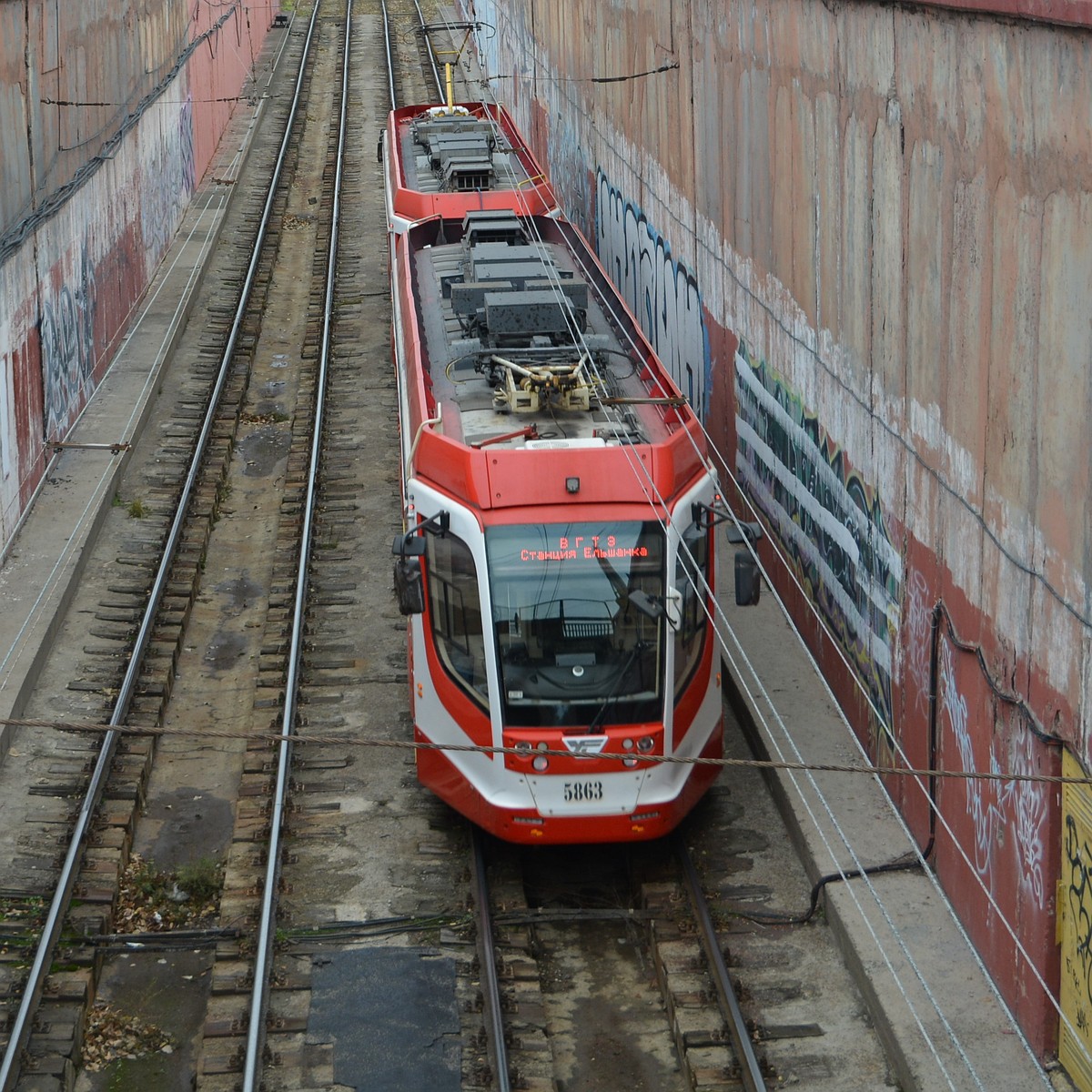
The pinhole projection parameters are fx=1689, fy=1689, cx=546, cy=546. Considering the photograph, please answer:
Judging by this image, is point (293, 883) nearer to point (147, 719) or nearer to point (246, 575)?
point (147, 719)

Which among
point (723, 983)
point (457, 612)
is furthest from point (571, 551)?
point (723, 983)

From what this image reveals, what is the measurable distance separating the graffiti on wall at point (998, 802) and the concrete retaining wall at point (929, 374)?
0.03 meters

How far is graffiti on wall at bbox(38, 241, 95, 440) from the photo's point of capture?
68.7ft

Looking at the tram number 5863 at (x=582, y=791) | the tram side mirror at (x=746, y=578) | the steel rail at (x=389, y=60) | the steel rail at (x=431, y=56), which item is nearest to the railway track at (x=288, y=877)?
the tram number 5863 at (x=582, y=791)

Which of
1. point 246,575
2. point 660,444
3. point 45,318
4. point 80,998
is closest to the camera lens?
point 80,998

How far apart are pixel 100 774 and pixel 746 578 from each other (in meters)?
5.81

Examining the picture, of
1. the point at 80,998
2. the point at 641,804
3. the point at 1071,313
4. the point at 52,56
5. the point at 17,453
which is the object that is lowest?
the point at 80,998

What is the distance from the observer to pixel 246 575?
1869cm

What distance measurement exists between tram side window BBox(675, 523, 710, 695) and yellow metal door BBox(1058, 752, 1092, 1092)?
307cm

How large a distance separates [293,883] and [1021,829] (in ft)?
17.5

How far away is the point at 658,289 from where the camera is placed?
73.8 feet

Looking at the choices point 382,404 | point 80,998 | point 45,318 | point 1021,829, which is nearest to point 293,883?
point 80,998

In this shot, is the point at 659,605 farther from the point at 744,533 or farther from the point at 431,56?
the point at 431,56

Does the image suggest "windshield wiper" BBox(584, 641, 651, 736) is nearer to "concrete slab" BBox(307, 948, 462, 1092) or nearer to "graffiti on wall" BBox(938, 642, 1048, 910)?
"concrete slab" BBox(307, 948, 462, 1092)
